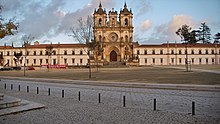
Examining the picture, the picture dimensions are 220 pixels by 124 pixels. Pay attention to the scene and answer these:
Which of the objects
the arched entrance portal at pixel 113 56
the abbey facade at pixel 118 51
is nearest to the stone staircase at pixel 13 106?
the abbey facade at pixel 118 51

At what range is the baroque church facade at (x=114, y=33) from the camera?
81.8 m

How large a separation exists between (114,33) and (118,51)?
21.5 feet

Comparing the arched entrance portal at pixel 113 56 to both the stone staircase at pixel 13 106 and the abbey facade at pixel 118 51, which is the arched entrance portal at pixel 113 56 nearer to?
the abbey facade at pixel 118 51

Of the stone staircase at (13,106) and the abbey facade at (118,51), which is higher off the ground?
the abbey facade at (118,51)

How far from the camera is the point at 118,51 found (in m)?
82.1

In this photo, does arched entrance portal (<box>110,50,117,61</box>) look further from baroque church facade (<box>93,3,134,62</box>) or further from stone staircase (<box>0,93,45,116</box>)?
stone staircase (<box>0,93,45,116</box>)

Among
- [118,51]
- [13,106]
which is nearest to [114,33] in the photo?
[118,51]

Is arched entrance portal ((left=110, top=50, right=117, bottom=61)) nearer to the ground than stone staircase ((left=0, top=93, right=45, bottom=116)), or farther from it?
farther from it

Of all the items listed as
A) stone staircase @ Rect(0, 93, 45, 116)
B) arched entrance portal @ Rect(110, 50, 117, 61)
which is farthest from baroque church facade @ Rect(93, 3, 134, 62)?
stone staircase @ Rect(0, 93, 45, 116)

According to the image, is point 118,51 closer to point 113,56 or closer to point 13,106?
point 113,56

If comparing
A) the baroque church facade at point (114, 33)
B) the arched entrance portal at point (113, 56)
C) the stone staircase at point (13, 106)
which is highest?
the baroque church facade at point (114, 33)

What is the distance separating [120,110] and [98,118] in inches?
63.3

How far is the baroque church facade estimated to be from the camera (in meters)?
81.8

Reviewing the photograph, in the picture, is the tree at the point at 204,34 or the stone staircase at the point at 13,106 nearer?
the stone staircase at the point at 13,106
